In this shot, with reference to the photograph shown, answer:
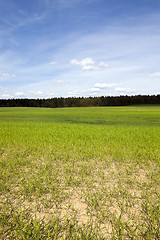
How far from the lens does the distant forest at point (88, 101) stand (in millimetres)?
82875

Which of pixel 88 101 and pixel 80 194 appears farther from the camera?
pixel 88 101

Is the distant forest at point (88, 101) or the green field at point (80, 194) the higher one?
the distant forest at point (88, 101)

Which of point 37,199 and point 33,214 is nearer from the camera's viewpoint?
point 33,214

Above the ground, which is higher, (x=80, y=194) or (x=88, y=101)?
(x=88, y=101)

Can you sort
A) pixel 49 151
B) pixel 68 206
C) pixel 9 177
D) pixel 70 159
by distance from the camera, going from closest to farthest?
pixel 68 206 → pixel 9 177 → pixel 70 159 → pixel 49 151

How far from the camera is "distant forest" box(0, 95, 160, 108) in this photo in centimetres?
8288

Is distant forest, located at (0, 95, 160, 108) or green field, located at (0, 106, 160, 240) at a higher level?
distant forest, located at (0, 95, 160, 108)

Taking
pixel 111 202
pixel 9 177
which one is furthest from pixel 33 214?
pixel 9 177

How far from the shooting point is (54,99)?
101062 mm

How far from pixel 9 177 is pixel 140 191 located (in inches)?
166

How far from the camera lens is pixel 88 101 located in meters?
88.6

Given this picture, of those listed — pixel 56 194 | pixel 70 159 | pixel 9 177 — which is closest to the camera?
pixel 56 194

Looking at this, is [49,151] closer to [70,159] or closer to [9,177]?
[70,159]

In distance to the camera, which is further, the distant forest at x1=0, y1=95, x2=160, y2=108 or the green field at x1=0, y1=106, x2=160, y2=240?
the distant forest at x1=0, y1=95, x2=160, y2=108
